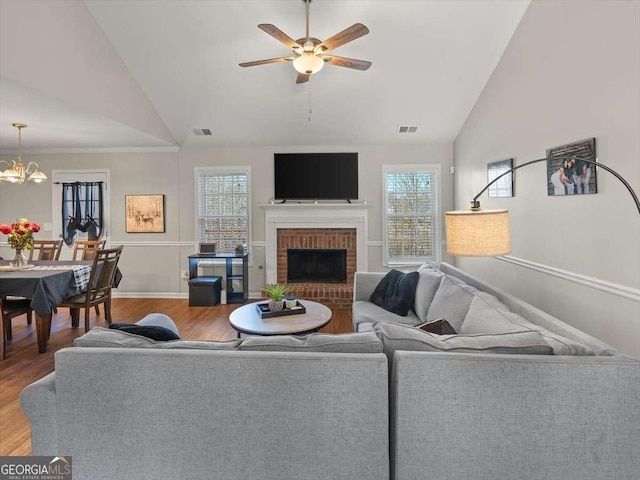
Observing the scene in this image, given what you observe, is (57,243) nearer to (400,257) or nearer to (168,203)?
(168,203)

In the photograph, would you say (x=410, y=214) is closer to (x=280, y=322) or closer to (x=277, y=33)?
(x=280, y=322)

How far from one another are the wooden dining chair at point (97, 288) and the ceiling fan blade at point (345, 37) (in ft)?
10.2

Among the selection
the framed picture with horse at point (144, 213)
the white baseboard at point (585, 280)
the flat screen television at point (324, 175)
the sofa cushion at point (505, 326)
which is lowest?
the sofa cushion at point (505, 326)

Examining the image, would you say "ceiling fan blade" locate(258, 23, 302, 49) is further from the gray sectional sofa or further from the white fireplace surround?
the white fireplace surround

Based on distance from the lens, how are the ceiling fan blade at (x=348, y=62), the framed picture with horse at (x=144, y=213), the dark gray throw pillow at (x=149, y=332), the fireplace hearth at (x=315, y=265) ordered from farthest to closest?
the framed picture with horse at (x=144, y=213)
the fireplace hearth at (x=315, y=265)
the ceiling fan blade at (x=348, y=62)
the dark gray throw pillow at (x=149, y=332)

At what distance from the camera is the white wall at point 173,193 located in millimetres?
A: 5797

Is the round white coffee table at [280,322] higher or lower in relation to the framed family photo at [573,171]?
lower

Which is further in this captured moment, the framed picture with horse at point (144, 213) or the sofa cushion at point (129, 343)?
the framed picture with horse at point (144, 213)

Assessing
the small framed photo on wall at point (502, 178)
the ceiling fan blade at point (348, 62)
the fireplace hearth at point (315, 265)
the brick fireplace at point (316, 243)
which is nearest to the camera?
the ceiling fan blade at point (348, 62)

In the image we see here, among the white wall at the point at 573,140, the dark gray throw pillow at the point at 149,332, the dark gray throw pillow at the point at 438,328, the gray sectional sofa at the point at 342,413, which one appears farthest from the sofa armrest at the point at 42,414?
the white wall at the point at 573,140

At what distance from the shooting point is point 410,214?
5.83 m

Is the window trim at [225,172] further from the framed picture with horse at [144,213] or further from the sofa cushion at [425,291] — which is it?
the sofa cushion at [425,291]

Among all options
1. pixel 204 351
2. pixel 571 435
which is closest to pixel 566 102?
pixel 571 435

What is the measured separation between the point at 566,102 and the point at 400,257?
3.39 m
